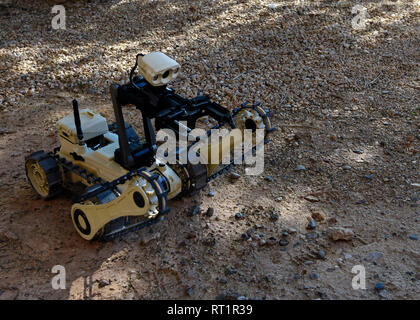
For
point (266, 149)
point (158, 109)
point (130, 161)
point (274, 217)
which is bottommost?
point (266, 149)

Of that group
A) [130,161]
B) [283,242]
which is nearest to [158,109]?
[130,161]

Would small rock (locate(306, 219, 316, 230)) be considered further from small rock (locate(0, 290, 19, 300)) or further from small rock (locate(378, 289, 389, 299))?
small rock (locate(0, 290, 19, 300))

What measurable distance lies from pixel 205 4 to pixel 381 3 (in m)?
3.49

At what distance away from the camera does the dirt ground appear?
4.17 meters

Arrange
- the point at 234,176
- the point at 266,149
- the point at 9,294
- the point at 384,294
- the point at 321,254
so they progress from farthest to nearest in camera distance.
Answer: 1. the point at 266,149
2. the point at 234,176
3. the point at 321,254
4. the point at 9,294
5. the point at 384,294

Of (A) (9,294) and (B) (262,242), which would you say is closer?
(A) (9,294)

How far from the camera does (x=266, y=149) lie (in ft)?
19.6

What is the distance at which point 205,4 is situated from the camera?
938cm

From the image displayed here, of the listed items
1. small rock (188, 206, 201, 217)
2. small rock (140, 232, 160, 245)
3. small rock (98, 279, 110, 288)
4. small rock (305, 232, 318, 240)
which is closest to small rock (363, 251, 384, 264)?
small rock (305, 232, 318, 240)

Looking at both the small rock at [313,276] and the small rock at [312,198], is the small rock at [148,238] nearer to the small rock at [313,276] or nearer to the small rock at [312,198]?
the small rock at [313,276]

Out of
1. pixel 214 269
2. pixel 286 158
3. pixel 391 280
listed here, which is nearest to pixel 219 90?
pixel 286 158

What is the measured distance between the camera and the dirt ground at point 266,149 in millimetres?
4168

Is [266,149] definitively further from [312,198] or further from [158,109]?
[158,109]

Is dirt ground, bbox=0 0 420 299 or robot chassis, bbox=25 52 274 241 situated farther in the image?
dirt ground, bbox=0 0 420 299
